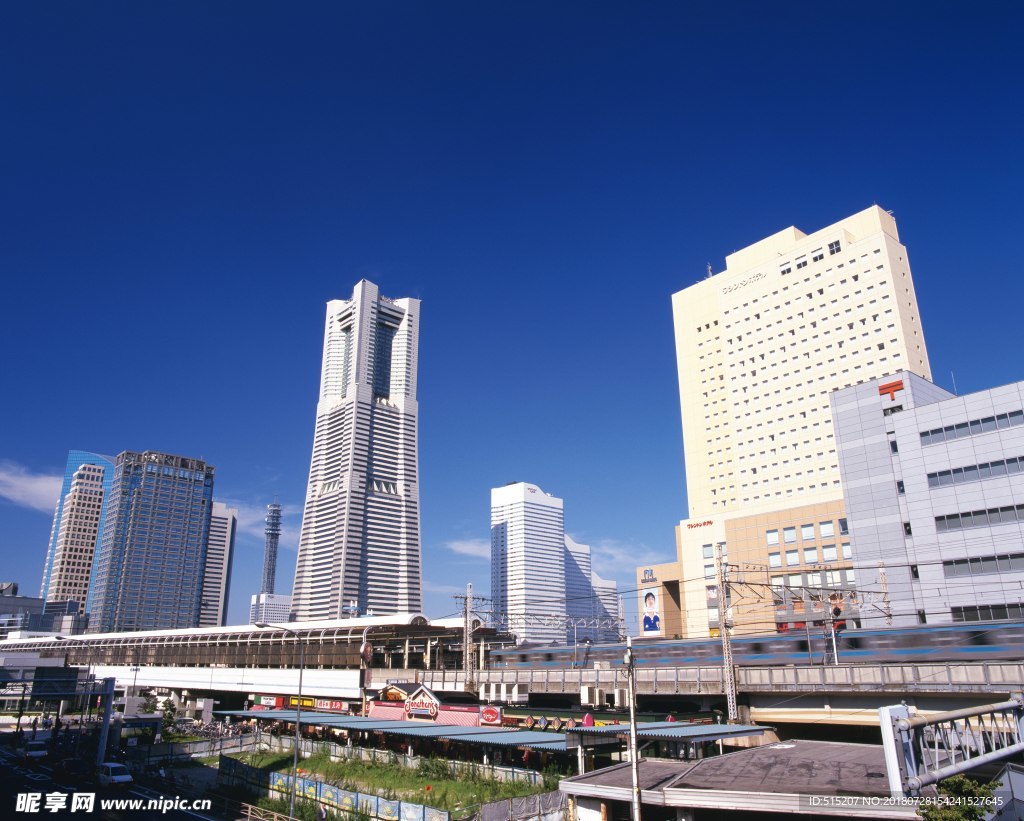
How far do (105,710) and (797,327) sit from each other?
408 ft

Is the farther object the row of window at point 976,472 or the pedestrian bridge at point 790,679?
the row of window at point 976,472

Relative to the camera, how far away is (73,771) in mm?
52500

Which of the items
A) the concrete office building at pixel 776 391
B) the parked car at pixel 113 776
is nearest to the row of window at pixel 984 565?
the concrete office building at pixel 776 391

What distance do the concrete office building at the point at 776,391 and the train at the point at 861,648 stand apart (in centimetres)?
4531

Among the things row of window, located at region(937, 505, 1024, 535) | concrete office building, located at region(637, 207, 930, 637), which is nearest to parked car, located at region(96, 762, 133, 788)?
row of window, located at region(937, 505, 1024, 535)

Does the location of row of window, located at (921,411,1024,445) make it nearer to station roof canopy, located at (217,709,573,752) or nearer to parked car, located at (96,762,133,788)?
station roof canopy, located at (217,709,573,752)

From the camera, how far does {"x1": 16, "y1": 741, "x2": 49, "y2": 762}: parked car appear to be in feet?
196

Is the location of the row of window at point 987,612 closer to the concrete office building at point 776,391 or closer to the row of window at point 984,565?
the row of window at point 984,565

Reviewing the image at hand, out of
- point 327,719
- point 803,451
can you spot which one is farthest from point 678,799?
point 803,451

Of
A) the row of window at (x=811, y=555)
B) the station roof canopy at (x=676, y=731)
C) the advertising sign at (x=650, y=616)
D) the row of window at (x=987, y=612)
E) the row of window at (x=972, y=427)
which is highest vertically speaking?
the row of window at (x=972, y=427)

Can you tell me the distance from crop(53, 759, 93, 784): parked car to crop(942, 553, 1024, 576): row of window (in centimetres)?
7265

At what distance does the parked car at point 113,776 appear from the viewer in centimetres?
4731

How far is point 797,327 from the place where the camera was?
137500 mm

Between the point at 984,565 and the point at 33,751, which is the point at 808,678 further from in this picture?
the point at 33,751
